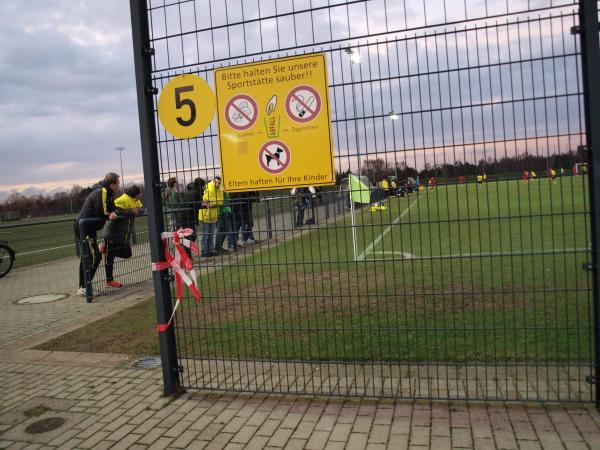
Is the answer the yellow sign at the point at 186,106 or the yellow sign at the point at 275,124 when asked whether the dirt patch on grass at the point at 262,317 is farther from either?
the yellow sign at the point at 186,106

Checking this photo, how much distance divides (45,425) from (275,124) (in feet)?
9.75

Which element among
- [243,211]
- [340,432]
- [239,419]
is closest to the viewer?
[340,432]

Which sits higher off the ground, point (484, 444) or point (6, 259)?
point (6, 259)

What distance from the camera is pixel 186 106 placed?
14.3ft

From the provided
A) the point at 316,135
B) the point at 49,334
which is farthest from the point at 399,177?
the point at 49,334

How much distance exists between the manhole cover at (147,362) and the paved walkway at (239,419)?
78mm

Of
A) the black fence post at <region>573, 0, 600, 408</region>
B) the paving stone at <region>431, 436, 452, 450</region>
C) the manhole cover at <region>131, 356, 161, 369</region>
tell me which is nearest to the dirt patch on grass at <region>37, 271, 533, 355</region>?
the manhole cover at <region>131, 356, 161, 369</region>

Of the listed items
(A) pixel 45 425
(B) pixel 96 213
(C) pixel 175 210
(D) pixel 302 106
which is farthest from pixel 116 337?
(D) pixel 302 106

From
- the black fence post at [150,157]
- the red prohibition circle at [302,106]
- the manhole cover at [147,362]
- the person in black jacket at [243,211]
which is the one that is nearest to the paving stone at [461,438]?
the person in black jacket at [243,211]

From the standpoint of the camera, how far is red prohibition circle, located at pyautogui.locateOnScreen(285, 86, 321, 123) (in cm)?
404

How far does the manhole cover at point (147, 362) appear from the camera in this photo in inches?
210

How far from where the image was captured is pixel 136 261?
997 cm

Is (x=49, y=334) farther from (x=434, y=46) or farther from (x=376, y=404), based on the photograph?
(x=434, y=46)

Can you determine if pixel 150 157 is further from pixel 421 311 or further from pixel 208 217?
pixel 421 311
